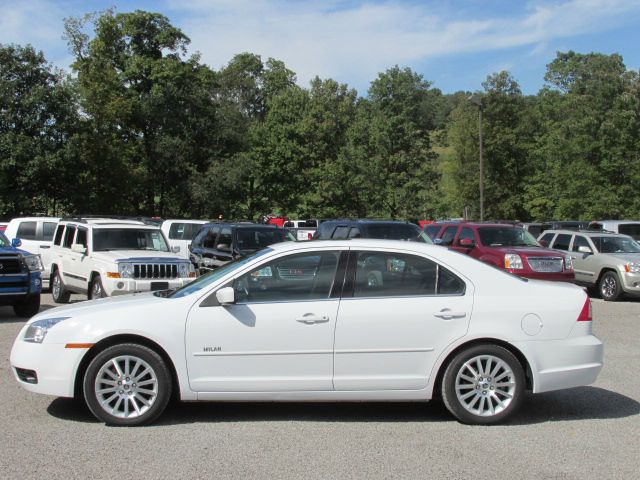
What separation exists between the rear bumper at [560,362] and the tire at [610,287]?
1173 cm

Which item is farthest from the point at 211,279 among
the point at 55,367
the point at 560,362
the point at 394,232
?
the point at 394,232

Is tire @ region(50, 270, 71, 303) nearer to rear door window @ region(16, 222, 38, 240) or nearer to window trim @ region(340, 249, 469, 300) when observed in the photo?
rear door window @ region(16, 222, 38, 240)

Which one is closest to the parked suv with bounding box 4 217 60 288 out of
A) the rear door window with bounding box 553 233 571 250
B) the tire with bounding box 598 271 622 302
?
the rear door window with bounding box 553 233 571 250

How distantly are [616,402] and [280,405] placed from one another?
134 inches

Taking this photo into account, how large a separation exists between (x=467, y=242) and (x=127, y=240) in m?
7.90

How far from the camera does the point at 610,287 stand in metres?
17.1

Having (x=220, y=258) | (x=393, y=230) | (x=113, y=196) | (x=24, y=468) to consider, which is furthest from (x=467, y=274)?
(x=113, y=196)

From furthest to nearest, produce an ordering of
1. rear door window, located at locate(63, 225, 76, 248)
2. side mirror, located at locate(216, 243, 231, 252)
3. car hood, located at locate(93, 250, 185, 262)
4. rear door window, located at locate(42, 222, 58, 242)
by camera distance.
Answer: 1. rear door window, located at locate(42, 222, 58, 242)
2. side mirror, located at locate(216, 243, 231, 252)
3. rear door window, located at locate(63, 225, 76, 248)
4. car hood, located at locate(93, 250, 185, 262)

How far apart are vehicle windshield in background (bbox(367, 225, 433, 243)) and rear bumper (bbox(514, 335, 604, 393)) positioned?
Answer: 30.6 ft

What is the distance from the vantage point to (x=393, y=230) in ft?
51.1

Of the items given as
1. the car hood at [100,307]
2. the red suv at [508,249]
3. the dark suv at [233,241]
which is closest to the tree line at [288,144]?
the dark suv at [233,241]

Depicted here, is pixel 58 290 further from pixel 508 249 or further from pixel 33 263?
pixel 508 249

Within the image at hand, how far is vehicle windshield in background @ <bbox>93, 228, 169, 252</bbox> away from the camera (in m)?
13.6

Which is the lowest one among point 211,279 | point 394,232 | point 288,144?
point 394,232
